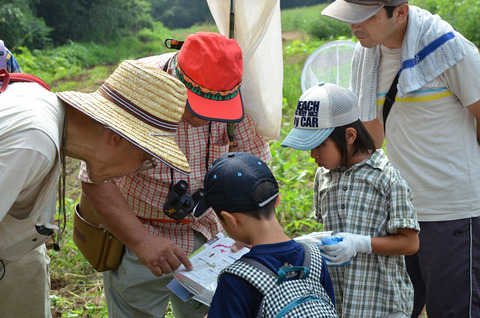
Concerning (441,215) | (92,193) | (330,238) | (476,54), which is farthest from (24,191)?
(476,54)

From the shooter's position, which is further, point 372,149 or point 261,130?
point 261,130

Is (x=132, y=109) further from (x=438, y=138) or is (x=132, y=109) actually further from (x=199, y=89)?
(x=438, y=138)

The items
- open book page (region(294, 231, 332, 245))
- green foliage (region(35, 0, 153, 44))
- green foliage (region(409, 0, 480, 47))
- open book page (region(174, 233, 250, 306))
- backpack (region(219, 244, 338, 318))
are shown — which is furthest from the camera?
green foliage (region(35, 0, 153, 44))

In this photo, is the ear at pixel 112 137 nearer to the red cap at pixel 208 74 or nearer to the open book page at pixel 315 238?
the red cap at pixel 208 74

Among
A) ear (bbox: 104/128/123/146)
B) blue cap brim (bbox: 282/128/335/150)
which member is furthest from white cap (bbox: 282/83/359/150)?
ear (bbox: 104/128/123/146)

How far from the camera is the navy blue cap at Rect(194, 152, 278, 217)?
158cm

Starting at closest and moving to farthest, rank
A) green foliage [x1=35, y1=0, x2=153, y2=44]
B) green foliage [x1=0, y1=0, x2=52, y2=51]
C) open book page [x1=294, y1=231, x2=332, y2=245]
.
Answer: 1. open book page [x1=294, y1=231, x2=332, y2=245]
2. green foliage [x1=0, y1=0, x2=52, y2=51]
3. green foliage [x1=35, y1=0, x2=153, y2=44]

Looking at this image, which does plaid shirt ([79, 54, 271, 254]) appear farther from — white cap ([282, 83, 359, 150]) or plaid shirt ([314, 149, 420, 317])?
plaid shirt ([314, 149, 420, 317])

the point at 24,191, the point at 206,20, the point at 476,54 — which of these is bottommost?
the point at 206,20

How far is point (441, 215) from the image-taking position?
89.4 inches

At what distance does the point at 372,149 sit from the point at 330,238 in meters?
0.40

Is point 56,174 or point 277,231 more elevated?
point 56,174

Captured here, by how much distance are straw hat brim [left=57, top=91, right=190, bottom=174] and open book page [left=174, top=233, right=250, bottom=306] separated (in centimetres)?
41

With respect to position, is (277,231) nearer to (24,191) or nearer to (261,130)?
(24,191)
